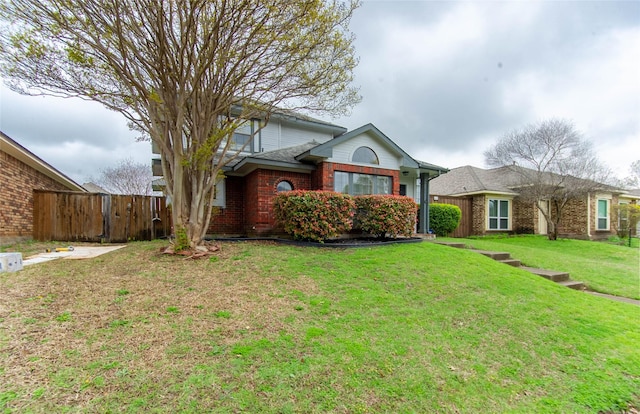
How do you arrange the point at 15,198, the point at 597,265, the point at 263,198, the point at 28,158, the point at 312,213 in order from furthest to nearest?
the point at 263,198
the point at 597,265
the point at 28,158
the point at 15,198
the point at 312,213

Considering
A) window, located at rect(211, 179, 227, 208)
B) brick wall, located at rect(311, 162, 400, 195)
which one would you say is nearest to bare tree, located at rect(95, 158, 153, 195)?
window, located at rect(211, 179, 227, 208)

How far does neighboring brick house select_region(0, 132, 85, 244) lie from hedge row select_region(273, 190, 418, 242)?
25.9 feet

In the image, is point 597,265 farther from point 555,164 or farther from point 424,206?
point 555,164

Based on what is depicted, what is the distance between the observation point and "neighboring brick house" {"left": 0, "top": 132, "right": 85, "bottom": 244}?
8273 mm

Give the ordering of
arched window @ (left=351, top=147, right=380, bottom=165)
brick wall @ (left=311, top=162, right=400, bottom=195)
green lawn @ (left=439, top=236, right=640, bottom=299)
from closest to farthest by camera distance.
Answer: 1. green lawn @ (left=439, top=236, right=640, bottom=299)
2. brick wall @ (left=311, top=162, right=400, bottom=195)
3. arched window @ (left=351, top=147, right=380, bottom=165)

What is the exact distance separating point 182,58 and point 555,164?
19128mm

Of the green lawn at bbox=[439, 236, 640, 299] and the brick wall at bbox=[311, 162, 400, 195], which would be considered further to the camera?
the brick wall at bbox=[311, 162, 400, 195]

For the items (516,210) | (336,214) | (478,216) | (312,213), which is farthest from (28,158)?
(516,210)

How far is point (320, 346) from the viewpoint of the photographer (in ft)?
10.3

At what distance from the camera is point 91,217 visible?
32.7 feet

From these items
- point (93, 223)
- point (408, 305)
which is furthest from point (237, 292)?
point (93, 223)

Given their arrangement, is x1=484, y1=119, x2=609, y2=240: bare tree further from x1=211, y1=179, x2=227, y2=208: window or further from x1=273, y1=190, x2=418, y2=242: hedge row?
x1=211, y1=179, x2=227, y2=208: window

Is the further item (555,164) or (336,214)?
(555,164)

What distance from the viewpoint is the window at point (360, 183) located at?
10883 millimetres
